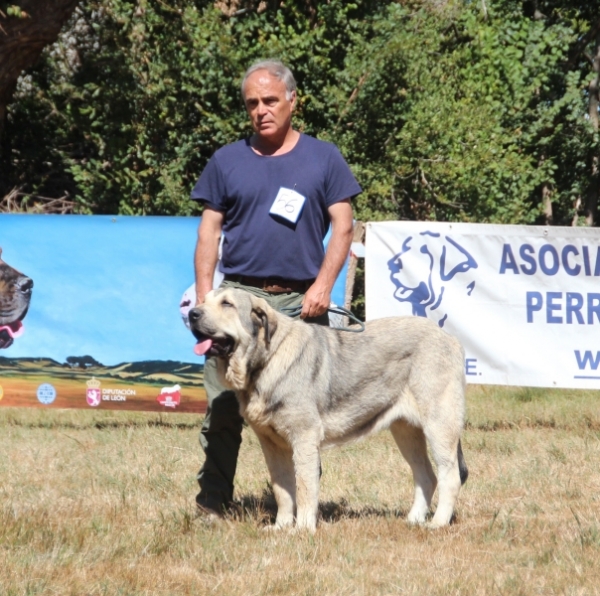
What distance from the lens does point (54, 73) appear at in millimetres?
13000

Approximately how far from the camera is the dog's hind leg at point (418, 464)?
6.16 m

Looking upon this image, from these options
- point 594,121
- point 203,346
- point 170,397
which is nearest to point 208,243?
point 203,346

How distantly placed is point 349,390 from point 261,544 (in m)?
1.04

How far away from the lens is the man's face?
5.68 meters

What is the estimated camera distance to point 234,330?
5.30m

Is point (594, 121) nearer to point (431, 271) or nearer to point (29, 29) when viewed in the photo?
point (431, 271)

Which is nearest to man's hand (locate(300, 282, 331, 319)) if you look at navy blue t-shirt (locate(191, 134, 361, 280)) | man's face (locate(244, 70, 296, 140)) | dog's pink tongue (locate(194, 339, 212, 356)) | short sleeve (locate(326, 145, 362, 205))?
navy blue t-shirt (locate(191, 134, 361, 280))

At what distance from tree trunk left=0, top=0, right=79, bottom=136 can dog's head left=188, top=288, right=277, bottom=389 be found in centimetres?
644

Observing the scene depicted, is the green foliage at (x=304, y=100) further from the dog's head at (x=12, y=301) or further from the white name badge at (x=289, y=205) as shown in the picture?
the white name badge at (x=289, y=205)

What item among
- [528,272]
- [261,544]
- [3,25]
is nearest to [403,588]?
[261,544]

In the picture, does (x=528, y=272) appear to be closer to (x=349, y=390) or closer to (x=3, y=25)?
(x=349, y=390)

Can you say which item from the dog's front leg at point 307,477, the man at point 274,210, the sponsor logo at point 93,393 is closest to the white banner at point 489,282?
the sponsor logo at point 93,393

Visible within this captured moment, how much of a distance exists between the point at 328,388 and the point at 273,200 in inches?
44.0

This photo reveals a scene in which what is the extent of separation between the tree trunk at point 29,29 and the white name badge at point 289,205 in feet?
19.8
